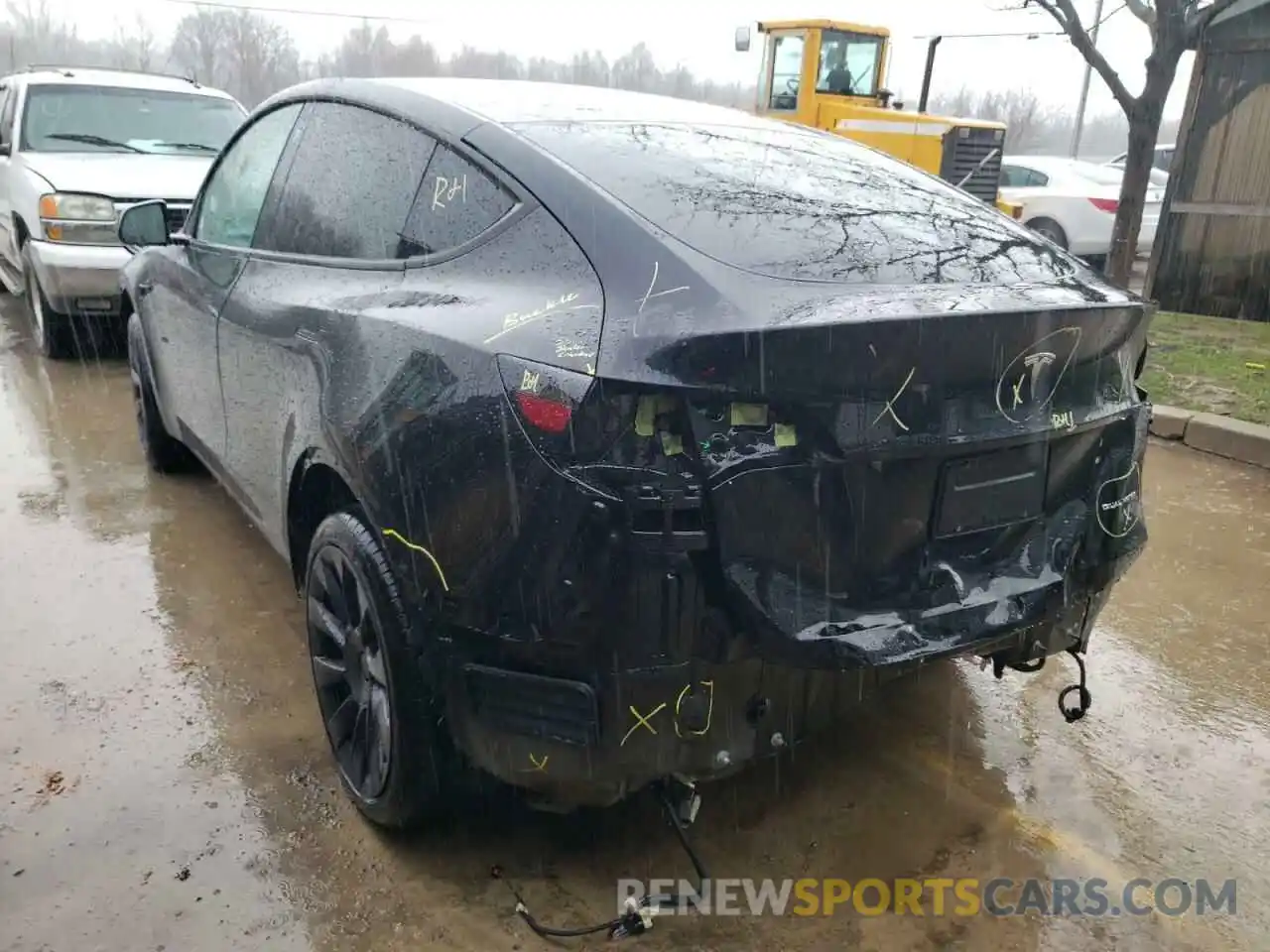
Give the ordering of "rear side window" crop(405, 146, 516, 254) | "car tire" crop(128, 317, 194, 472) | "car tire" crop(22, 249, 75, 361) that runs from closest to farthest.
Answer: "rear side window" crop(405, 146, 516, 254) → "car tire" crop(128, 317, 194, 472) → "car tire" crop(22, 249, 75, 361)

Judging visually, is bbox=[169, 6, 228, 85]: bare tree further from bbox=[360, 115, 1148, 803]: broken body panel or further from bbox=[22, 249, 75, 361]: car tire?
bbox=[360, 115, 1148, 803]: broken body panel

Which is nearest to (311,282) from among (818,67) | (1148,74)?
(1148,74)

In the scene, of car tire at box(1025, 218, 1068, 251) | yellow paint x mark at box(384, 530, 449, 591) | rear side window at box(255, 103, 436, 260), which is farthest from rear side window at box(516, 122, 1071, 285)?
car tire at box(1025, 218, 1068, 251)

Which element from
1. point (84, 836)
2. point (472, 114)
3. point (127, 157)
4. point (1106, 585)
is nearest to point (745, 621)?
point (1106, 585)

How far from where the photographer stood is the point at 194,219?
398 cm

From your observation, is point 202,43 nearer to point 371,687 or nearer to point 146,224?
point 146,224

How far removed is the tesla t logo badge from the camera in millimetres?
2059

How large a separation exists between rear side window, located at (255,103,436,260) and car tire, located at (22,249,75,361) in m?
4.52

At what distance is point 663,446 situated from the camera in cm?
181

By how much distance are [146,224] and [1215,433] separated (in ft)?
17.9

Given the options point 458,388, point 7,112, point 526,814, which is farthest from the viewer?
point 7,112

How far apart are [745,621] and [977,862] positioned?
1076 mm

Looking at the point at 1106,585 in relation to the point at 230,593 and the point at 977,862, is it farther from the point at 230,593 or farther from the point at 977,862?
the point at 230,593

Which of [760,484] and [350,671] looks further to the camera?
[350,671]
